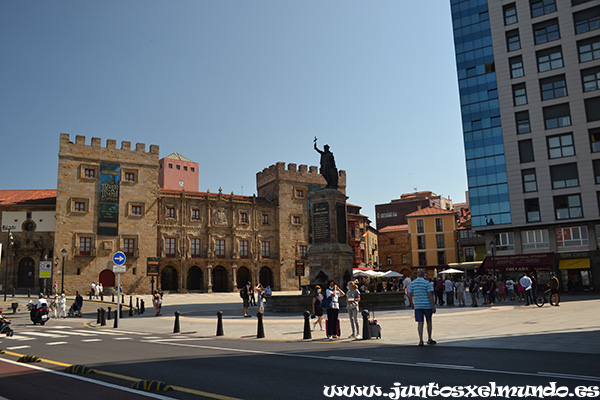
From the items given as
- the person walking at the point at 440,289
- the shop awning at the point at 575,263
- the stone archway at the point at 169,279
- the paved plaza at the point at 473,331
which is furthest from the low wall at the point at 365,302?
the stone archway at the point at 169,279

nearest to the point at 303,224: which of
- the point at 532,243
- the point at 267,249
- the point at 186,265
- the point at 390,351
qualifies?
the point at 267,249

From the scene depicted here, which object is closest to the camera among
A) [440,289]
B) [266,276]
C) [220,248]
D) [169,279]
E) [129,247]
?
[440,289]

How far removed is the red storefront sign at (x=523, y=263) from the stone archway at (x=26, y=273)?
4291cm

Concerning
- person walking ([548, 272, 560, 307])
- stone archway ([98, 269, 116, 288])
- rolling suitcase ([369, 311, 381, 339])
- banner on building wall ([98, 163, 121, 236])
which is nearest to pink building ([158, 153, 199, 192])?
banner on building wall ([98, 163, 121, 236])

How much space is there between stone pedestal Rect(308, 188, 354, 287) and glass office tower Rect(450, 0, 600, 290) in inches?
662

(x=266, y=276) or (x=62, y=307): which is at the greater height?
→ (x=266, y=276)

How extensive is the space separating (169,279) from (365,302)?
35.3 metres

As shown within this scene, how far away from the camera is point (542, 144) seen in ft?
128

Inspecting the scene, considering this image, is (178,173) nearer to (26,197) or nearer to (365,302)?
(26,197)

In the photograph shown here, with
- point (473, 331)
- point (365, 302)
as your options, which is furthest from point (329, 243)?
point (473, 331)

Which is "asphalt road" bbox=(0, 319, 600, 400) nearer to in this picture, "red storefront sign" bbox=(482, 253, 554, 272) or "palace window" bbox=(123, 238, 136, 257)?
"red storefront sign" bbox=(482, 253, 554, 272)

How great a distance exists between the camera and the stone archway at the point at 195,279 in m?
54.5

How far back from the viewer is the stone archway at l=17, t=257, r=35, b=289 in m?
47.2

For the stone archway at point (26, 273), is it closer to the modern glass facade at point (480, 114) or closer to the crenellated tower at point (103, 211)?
the crenellated tower at point (103, 211)
